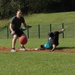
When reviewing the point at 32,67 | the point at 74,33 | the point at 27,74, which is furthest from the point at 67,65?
the point at 74,33

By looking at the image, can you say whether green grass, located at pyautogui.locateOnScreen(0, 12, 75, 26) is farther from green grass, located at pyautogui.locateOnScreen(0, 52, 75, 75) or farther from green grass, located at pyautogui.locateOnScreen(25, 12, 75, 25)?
green grass, located at pyautogui.locateOnScreen(0, 52, 75, 75)

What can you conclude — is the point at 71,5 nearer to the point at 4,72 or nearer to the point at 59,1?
the point at 59,1

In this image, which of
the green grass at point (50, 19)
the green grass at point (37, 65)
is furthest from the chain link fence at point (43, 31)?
the green grass at point (37, 65)

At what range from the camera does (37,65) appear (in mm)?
11586

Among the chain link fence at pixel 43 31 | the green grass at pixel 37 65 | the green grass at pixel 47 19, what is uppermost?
the green grass at pixel 37 65

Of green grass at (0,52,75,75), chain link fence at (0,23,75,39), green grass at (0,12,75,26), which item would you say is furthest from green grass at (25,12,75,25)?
green grass at (0,52,75,75)

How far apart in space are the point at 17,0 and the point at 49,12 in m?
5.92

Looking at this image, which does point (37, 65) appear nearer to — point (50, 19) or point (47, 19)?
point (50, 19)

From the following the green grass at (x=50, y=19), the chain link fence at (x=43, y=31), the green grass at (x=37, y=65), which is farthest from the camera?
the green grass at (x=50, y=19)

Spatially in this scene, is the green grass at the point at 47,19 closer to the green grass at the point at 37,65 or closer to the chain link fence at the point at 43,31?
the chain link fence at the point at 43,31

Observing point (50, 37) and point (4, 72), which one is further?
point (50, 37)

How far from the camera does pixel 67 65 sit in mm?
11500

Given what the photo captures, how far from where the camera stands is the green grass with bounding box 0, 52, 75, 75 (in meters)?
10.3

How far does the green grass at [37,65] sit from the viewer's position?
10.3 m
